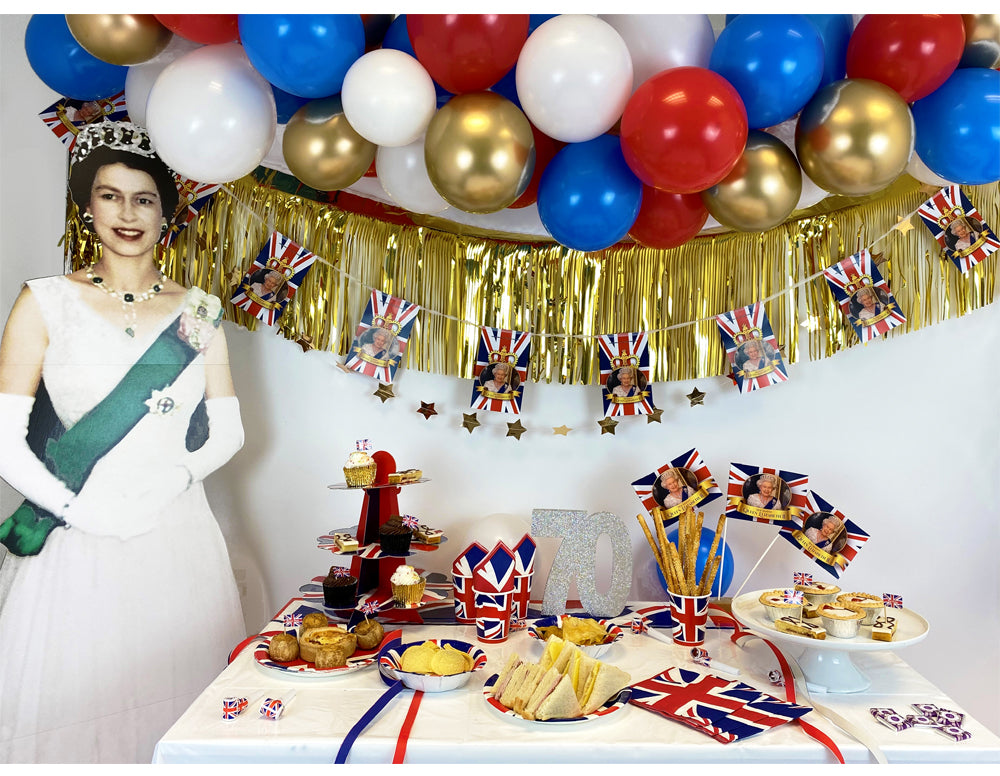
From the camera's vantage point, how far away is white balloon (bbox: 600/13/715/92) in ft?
3.41

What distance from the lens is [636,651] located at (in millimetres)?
1286

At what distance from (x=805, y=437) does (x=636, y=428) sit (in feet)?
1.14

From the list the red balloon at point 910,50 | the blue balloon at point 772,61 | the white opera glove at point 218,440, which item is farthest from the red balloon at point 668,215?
the white opera glove at point 218,440

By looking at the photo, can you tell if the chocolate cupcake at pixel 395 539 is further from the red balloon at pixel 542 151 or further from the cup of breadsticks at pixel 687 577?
the red balloon at pixel 542 151

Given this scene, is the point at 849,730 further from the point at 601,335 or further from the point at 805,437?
the point at 601,335

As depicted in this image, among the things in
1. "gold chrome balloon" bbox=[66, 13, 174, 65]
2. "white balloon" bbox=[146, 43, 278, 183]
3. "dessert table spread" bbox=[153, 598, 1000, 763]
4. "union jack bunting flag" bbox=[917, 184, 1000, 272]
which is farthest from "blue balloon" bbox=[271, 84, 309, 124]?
"union jack bunting flag" bbox=[917, 184, 1000, 272]

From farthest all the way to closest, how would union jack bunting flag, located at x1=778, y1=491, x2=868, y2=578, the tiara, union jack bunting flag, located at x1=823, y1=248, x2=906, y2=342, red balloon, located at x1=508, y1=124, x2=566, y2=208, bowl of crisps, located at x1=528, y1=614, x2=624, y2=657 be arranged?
1. union jack bunting flag, located at x1=823, y1=248, x2=906, y2=342
2. the tiara
3. union jack bunting flag, located at x1=778, y1=491, x2=868, y2=578
4. bowl of crisps, located at x1=528, y1=614, x2=624, y2=657
5. red balloon, located at x1=508, y1=124, x2=566, y2=208

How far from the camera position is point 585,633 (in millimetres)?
1249

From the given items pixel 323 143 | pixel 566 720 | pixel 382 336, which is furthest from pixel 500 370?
pixel 566 720

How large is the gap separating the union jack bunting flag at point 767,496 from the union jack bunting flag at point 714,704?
33 centimetres

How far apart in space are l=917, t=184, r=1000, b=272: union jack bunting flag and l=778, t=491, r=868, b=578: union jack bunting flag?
597mm

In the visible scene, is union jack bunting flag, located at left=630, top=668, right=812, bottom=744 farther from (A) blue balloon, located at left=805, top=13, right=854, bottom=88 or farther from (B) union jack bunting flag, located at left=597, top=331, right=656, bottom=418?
Result: (A) blue balloon, located at left=805, top=13, right=854, bottom=88

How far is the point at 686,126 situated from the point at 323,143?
488mm
